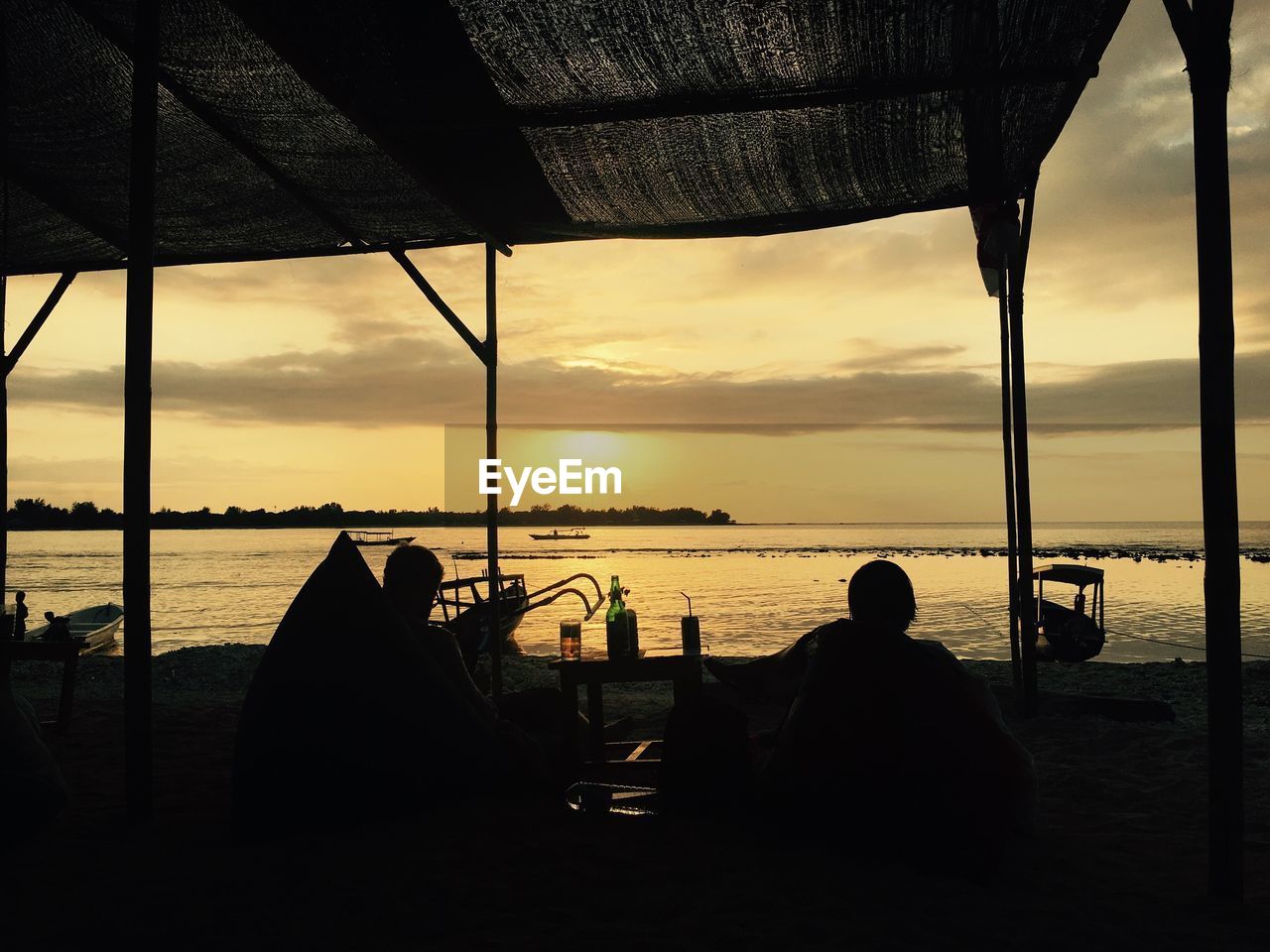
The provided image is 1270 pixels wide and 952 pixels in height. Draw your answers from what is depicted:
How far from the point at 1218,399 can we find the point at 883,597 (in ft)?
3.59

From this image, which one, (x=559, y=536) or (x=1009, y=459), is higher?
(x=1009, y=459)

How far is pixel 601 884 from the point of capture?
293cm

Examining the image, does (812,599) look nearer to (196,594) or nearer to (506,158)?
(196,594)

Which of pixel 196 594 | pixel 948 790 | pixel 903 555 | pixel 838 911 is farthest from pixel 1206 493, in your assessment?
pixel 903 555

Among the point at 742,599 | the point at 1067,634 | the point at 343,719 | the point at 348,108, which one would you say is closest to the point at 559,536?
the point at 742,599

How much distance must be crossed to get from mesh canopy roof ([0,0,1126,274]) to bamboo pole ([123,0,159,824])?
0.43 metres

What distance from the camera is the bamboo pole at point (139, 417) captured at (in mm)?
3516

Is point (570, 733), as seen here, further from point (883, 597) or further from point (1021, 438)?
point (1021, 438)

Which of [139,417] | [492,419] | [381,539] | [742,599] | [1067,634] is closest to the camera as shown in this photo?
[139,417]

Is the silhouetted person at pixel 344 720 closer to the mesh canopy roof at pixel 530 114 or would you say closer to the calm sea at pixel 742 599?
the mesh canopy roof at pixel 530 114

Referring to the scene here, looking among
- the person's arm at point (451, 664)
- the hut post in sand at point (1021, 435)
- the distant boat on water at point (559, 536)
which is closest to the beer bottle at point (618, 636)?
the person's arm at point (451, 664)

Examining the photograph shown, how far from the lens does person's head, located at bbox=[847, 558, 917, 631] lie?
3061 millimetres

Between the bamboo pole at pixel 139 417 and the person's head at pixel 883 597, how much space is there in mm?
2492

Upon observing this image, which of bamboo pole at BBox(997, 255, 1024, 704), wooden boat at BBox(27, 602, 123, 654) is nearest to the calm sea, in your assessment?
wooden boat at BBox(27, 602, 123, 654)
